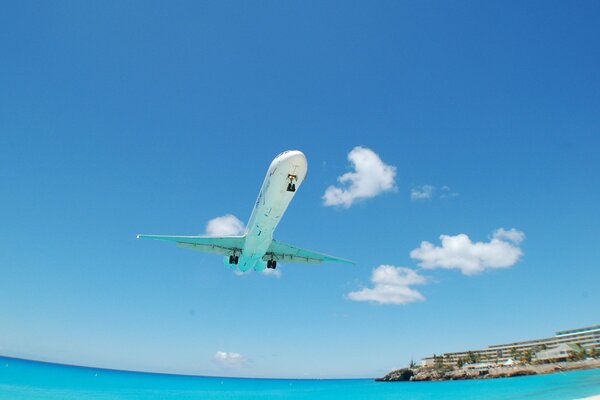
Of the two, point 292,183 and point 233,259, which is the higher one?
point 292,183

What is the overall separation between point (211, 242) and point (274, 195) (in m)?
15.2

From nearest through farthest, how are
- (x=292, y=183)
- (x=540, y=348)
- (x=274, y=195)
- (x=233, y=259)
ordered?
(x=292, y=183)
(x=274, y=195)
(x=233, y=259)
(x=540, y=348)

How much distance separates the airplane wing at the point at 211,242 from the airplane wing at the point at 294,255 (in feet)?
12.2

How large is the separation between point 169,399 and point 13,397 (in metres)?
42.8

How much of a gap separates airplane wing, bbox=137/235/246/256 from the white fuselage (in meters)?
5.13

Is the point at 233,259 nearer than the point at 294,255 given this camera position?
Yes

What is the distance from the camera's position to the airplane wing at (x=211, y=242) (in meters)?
38.1

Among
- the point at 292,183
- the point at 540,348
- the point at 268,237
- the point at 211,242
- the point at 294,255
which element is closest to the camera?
the point at 292,183

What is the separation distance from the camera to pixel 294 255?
42375mm

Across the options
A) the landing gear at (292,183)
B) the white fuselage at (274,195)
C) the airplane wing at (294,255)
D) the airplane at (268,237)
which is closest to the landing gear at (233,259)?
the airplane at (268,237)

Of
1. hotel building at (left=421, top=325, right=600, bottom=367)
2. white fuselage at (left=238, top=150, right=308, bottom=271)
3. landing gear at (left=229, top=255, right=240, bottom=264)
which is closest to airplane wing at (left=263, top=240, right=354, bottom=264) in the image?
landing gear at (left=229, top=255, right=240, bottom=264)

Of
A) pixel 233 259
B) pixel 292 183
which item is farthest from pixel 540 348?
pixel 292 183

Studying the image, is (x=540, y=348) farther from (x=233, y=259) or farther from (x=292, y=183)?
(x=292, y=183)

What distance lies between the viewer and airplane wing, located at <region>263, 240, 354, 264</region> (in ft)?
133
